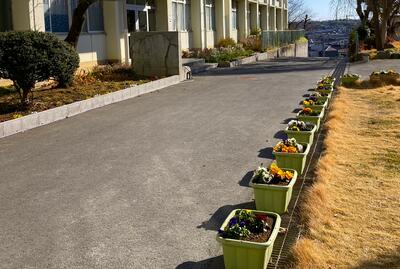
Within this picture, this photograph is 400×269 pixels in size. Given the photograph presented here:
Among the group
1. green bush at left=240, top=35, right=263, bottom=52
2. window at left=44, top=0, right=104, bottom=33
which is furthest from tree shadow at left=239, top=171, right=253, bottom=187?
green bush at left=240, top=35, right=263, bottom=52

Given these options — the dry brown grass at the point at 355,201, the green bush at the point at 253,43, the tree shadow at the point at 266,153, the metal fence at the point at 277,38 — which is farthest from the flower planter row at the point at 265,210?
the metal fence at the point at 277,38

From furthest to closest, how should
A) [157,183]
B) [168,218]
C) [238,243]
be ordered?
1. [157,183]
2. [168,218]
3. [238,243]

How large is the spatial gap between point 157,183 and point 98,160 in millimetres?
1456

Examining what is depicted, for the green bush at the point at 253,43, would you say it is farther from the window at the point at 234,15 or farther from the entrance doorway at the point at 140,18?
the entrance doorway at the point at 140,18

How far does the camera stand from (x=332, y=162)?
6898mm

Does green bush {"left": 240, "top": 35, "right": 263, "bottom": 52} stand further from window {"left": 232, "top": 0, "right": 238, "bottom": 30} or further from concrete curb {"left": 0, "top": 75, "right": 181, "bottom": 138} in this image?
concrete curb {"left": 0, "top": 75, "right": 181, "bottom": 138}

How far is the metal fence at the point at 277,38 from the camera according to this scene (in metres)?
34.8

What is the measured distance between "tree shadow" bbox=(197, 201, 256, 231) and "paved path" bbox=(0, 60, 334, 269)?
0.4 inches

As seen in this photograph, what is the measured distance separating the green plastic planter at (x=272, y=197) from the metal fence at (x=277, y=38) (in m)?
30.0

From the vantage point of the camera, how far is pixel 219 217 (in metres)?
5.01

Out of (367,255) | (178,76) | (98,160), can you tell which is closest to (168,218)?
(367,255)

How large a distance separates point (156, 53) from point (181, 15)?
10.8 metres

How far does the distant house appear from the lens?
48.9ft

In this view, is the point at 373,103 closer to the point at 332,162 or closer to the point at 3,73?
the point at 332,162
